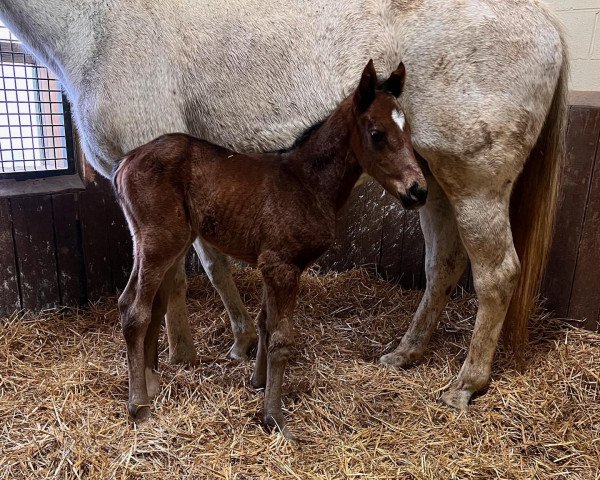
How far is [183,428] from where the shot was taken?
219 centimetres

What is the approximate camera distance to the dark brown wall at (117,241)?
2990mm

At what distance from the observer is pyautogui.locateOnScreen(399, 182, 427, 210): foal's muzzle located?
6.02 ft

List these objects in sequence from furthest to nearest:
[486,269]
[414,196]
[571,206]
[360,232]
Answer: [360,232] < [571,206] < [486,269] < [414,196]

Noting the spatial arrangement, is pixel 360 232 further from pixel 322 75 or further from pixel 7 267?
pixel 7 267

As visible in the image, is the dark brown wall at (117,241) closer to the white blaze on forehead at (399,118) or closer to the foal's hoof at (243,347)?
the foal's hoof at (243,347)

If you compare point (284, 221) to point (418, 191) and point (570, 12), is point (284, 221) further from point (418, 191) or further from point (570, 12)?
point (570, 12)

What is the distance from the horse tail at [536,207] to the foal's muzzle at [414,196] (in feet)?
3.51

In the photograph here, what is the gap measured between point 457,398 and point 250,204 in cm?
141

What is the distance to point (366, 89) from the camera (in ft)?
6.16

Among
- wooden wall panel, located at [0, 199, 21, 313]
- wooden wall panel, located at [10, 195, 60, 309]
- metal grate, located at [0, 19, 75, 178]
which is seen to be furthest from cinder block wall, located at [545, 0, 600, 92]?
wooden wall panel, located at [0, 199, 21, 313]

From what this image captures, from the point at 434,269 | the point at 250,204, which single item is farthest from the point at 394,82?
the point at 434,269

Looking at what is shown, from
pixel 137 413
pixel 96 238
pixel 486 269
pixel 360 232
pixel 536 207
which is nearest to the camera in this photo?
pixel 137 413

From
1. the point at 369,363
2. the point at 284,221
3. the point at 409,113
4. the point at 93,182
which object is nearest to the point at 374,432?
the point at 369,363

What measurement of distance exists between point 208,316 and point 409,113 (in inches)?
72.1
